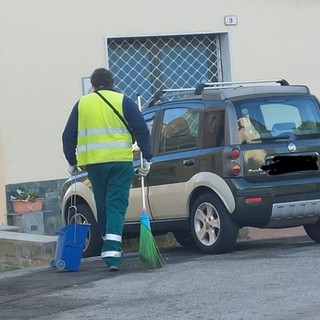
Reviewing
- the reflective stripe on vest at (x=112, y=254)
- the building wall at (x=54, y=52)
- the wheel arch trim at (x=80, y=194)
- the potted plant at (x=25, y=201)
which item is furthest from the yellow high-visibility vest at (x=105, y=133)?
the building wall at (x=54, y=52)

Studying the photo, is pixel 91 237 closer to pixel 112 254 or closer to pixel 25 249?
pixel 25 249

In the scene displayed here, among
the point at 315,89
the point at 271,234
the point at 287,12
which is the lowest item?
the point at 271,234

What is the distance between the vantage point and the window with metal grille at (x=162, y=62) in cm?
1574

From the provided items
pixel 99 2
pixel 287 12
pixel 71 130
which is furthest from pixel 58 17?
pixel 71 130

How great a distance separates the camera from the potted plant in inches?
566

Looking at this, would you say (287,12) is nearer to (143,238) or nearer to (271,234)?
(271,234)

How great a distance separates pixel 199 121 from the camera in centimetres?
1090

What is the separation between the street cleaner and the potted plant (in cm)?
468

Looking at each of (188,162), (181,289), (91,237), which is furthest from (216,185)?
(181,289)

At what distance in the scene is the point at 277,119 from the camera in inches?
423

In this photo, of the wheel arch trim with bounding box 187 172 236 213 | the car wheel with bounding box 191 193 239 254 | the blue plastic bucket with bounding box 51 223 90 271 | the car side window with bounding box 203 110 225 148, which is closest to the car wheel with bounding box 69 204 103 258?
the car wheel with bounding box 191 193 239 254

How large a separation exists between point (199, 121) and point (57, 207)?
4414 mm

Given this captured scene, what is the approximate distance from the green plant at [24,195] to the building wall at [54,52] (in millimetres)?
143

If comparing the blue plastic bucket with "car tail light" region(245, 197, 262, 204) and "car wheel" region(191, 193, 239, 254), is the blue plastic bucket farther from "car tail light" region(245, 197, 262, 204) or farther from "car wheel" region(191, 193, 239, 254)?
"car tail light" region(245, 197, 262, 204)
